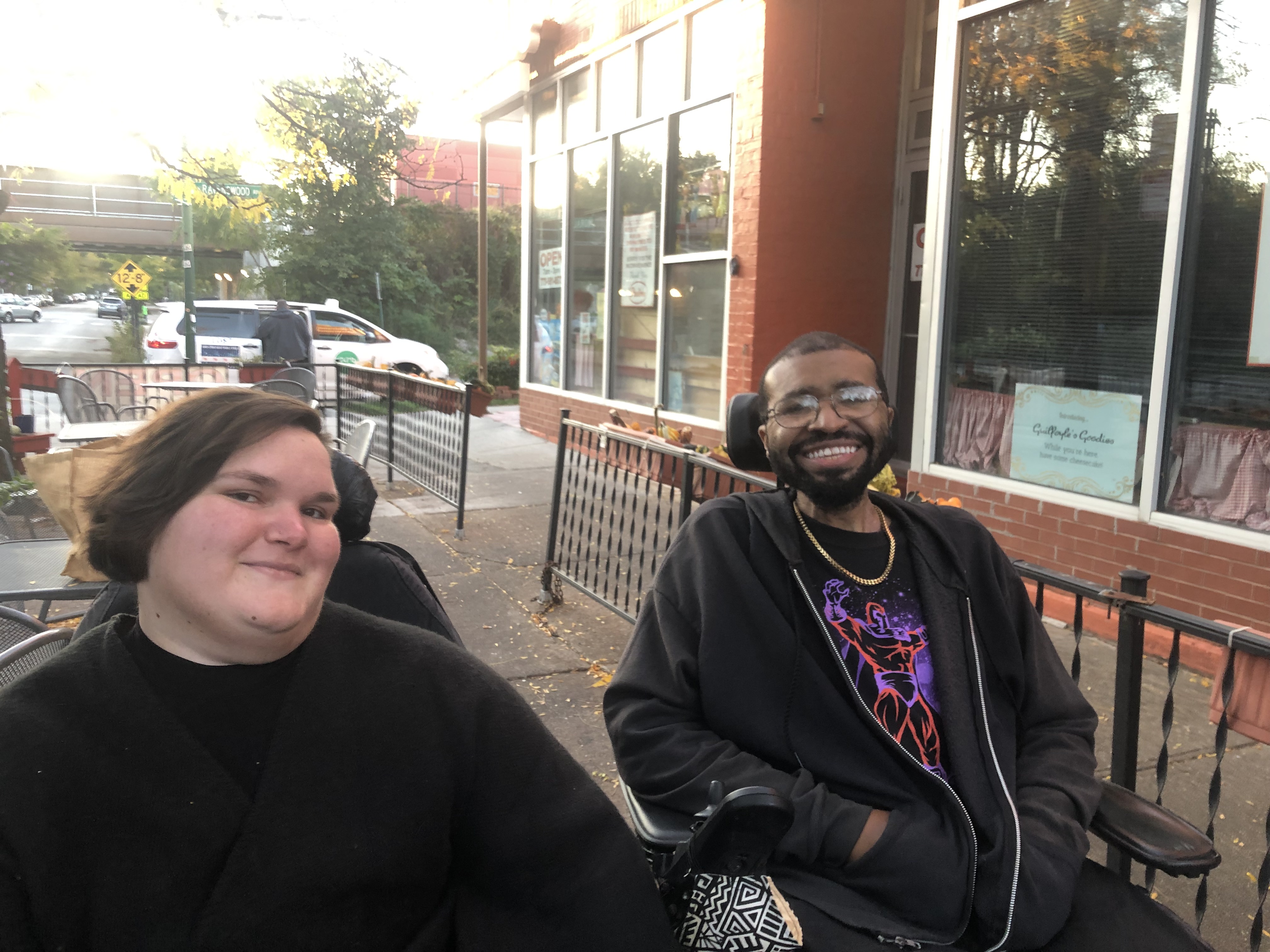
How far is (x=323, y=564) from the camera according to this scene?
1.60 meters

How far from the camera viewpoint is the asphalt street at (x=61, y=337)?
1110 inches

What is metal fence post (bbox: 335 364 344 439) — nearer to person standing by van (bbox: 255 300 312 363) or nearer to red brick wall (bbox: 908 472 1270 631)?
person standing by van (bbox: 255 300 312 363)

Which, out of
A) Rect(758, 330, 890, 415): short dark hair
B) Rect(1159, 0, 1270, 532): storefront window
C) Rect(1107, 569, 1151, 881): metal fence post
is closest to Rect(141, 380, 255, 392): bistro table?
Rect(758, 330, 890, 415): short dark hair

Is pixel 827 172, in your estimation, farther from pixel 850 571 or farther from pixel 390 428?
pixel 850 571

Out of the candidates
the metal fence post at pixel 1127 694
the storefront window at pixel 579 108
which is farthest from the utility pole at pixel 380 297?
the metal fence post at pixel 1127 694

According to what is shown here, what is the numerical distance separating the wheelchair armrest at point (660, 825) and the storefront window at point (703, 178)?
645cm

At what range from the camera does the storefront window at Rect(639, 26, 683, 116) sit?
8641mm

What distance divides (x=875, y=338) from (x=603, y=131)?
3880 millimetres

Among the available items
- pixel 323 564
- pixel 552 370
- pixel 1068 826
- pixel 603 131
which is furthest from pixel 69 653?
pixel 552 370

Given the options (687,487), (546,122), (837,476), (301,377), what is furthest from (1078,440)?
(546,122)

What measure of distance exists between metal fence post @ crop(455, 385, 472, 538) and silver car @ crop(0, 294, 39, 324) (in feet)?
142

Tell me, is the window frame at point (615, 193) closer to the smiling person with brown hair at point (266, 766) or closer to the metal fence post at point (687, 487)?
the metal fence post at point (687, 487)

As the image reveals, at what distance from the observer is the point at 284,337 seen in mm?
14602

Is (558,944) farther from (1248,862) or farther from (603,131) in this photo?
(603,131)
